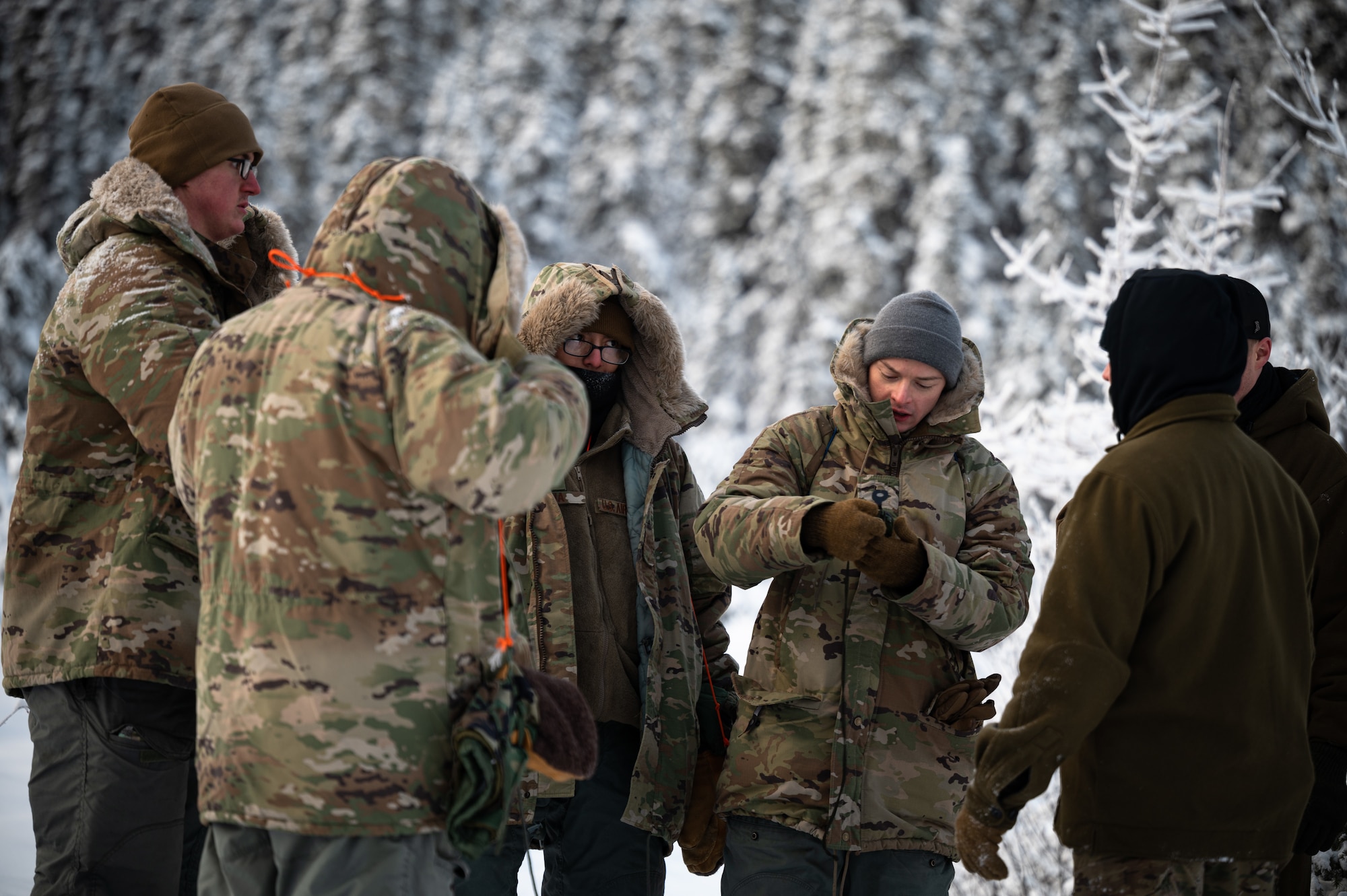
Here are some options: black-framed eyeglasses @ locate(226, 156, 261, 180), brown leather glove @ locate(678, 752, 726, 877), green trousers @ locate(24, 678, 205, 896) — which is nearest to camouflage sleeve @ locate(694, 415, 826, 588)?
brown leather glove @ locate(678, 752, 726, 877)

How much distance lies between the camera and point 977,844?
2.10m

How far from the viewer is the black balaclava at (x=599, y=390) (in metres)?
3.16

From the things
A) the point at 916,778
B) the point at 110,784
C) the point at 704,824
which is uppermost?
the point at 916,778

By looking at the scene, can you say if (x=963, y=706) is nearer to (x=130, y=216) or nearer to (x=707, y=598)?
(x=707, y=598)

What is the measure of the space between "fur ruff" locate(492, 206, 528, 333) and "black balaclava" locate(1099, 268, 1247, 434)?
1271 mm

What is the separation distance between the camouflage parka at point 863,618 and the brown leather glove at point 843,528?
0.03m

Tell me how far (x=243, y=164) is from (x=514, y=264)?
1.24 metres

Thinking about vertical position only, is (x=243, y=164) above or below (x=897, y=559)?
above

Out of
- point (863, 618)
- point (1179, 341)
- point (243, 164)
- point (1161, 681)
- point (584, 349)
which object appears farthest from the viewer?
point (584, 349)

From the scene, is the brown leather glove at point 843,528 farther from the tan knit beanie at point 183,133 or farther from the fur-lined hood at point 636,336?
the tan knit beanie at point 183,133

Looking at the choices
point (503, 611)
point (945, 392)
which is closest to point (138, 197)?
point (503, 611)

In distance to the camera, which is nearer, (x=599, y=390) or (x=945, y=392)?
(x=945, y=392)

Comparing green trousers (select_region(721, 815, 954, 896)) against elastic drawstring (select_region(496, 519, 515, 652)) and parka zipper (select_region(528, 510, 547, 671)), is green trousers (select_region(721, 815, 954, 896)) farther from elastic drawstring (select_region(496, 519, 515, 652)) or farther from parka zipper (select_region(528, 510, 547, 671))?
elastic drawstring (select_region(496, 519, 515, 652))

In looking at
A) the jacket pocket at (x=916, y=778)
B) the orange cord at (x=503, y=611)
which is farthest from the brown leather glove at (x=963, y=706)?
the orange cord at (x=503, y=611)
